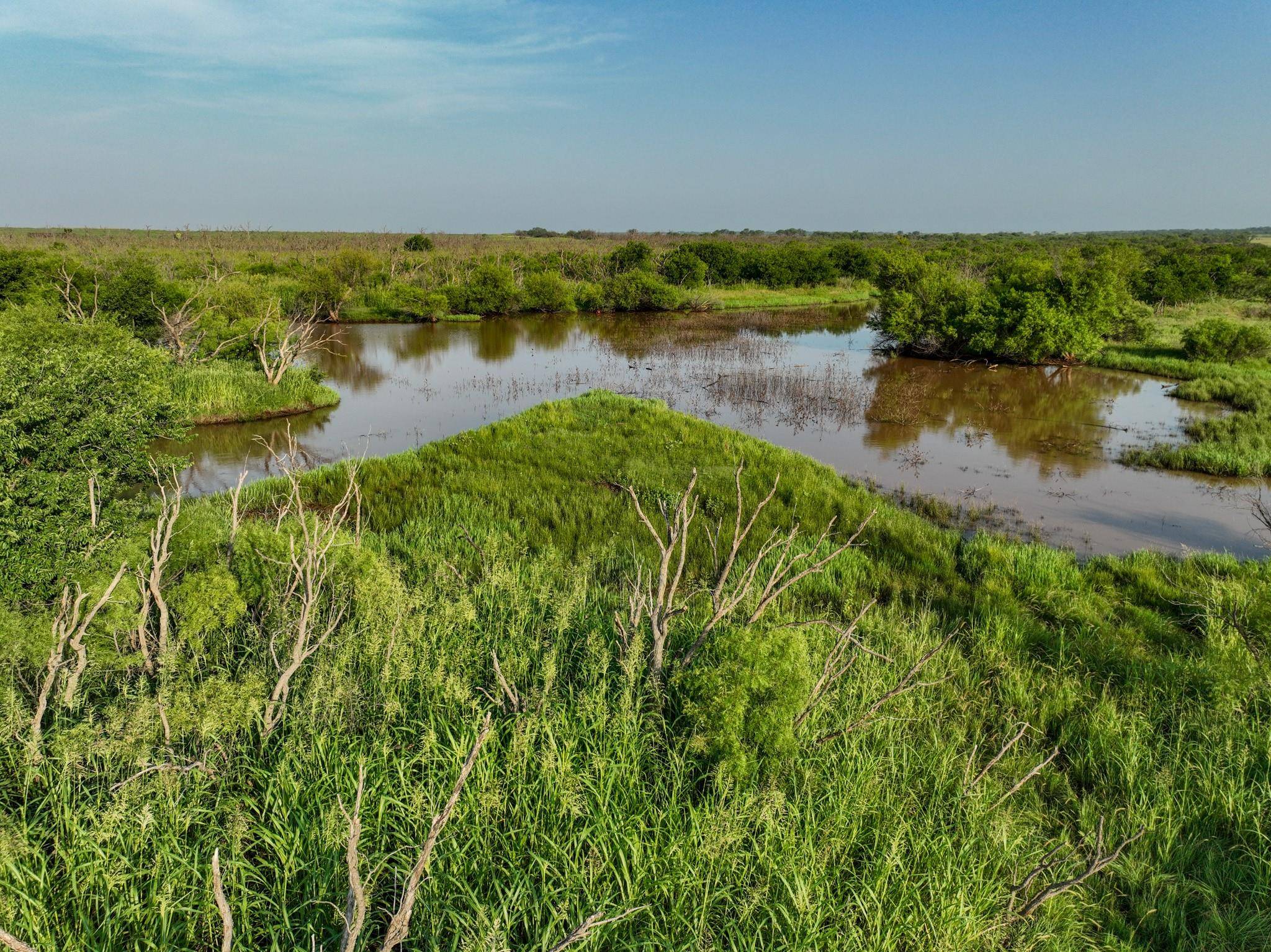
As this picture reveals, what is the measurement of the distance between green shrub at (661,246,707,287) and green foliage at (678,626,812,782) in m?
38.9

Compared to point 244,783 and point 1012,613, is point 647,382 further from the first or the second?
point 244,783

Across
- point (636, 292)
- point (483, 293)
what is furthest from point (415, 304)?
point (636, 292)

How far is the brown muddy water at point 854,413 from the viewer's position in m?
11.1

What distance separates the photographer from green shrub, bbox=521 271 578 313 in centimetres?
3497

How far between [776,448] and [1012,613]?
6670 mm

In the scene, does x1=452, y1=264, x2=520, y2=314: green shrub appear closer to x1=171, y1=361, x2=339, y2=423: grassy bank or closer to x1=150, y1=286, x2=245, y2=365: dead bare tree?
x1=150, y1=286, x2=245, y2=365: dead bare tree

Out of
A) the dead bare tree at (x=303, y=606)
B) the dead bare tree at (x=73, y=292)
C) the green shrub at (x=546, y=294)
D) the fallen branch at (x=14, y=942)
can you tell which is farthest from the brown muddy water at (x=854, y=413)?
the fallen branch at (x=14, y=942)

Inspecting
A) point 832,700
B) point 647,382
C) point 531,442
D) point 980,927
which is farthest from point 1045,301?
point 980,927

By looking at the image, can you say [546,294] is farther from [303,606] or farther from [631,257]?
[303,606]

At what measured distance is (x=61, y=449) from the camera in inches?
209

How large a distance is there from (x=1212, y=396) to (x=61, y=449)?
23030 millimetres

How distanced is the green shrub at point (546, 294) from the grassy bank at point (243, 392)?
18.1 metres

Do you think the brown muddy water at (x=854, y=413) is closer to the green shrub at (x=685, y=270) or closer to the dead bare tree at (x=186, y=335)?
the dead bare tree at (x=186, y=335)

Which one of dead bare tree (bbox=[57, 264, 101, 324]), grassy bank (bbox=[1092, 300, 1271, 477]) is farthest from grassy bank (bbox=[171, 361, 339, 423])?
grassy bank (bbox=[1092, 300, 1271, 477])
